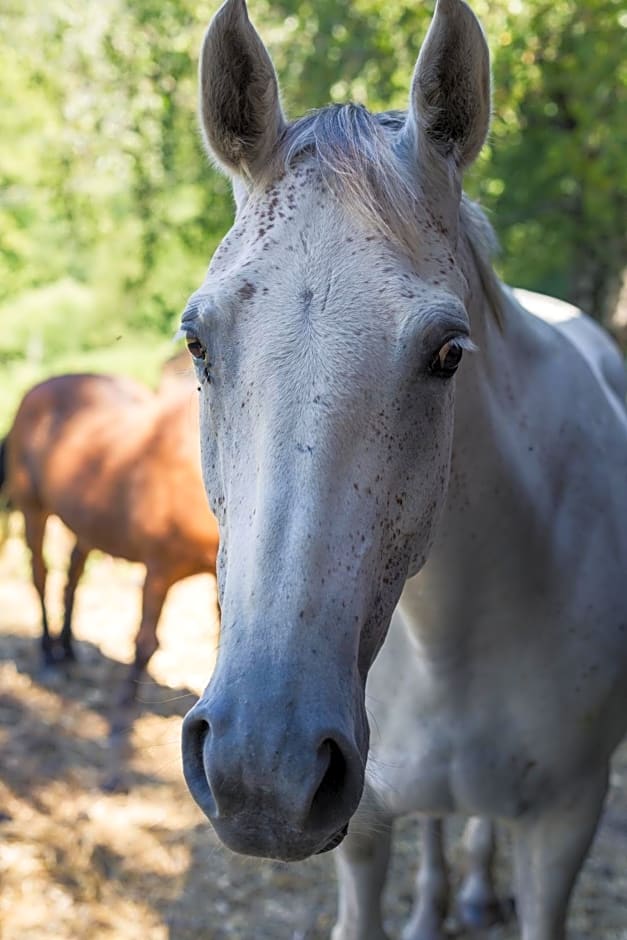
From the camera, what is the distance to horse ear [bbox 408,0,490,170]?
1400mm

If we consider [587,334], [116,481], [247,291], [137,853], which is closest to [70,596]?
[116,481]

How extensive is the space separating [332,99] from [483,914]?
4104mm

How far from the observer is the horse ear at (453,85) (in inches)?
55.1

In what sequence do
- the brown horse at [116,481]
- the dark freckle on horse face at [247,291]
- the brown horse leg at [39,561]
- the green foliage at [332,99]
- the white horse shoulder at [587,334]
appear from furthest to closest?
1. the brown horse leg at [39,561]
2. the green foliage at [332,99]
3. the brown horse at [116,481]
4. the white horse shoulder at [587,334]
5. the dark freckle on horse face at [247,291]

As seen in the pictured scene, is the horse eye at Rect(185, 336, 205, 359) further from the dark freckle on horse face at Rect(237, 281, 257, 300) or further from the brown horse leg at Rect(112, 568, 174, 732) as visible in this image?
the brown horse leg at Rect(112, 568, 174, 732)

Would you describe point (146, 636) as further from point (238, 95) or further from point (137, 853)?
point (238, 95)

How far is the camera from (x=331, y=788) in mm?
1136

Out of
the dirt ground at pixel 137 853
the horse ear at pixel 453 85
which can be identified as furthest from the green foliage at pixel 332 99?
the horse ear at pixel 453 85

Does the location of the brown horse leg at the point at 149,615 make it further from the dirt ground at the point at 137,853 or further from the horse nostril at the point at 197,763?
the horse nostril at the point at 197,763

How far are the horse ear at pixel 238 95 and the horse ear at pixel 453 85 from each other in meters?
0.23

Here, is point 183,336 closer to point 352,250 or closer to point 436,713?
point 352,250

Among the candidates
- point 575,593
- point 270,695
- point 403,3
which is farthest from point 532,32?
point 270,695

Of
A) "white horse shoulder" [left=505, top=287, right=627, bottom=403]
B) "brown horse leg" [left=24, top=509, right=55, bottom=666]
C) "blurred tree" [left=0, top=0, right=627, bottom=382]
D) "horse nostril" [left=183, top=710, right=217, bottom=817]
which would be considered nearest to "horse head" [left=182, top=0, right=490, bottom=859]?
"horse nostril" [left=183, top=710, right=217, bottom=817]

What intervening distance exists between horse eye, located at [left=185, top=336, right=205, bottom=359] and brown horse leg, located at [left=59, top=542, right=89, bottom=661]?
13.3ft
